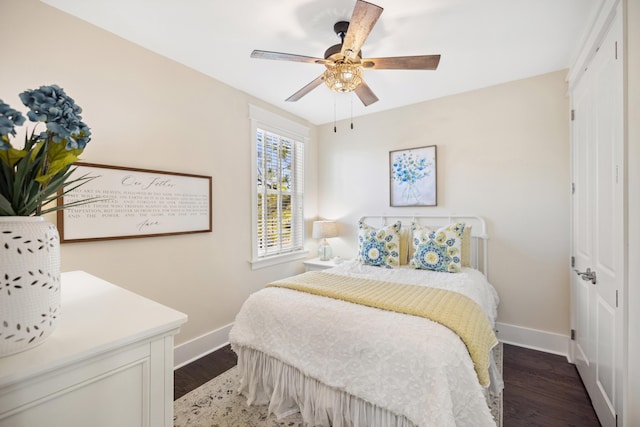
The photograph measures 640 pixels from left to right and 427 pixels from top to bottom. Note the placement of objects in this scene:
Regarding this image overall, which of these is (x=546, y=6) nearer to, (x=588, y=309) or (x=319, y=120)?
(x=588, y=309)

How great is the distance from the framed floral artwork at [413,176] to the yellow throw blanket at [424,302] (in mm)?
1438

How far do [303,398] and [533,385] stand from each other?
1786mm

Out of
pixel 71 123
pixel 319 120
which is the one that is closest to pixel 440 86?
pixel 319 120

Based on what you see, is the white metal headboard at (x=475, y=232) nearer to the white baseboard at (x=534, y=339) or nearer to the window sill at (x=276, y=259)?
the white baseboard at (x=534, y=339)

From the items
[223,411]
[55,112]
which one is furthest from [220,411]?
[55,112]

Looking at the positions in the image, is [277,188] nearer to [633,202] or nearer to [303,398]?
[303,398]

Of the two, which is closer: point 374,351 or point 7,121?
point 7,121

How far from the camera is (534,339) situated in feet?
8.69

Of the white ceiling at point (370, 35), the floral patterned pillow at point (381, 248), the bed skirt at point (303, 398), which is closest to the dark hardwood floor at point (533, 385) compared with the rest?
the bed skirt at point (303, 398)

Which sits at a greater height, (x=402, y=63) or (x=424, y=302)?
(x=402, y=63)

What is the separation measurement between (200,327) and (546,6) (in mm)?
3620

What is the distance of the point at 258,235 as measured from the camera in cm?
325

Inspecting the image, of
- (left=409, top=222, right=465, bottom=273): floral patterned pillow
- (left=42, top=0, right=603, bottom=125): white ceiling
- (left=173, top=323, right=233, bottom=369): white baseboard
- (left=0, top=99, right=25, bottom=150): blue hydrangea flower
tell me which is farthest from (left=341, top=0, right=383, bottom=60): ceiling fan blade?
(left=173, top=323, right=233, bottom=369): white baseboard

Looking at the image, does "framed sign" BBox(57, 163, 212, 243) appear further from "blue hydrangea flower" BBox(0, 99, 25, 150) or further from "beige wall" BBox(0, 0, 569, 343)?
"blue hydrangea flower" BBox(0, 99, 25, 150)
